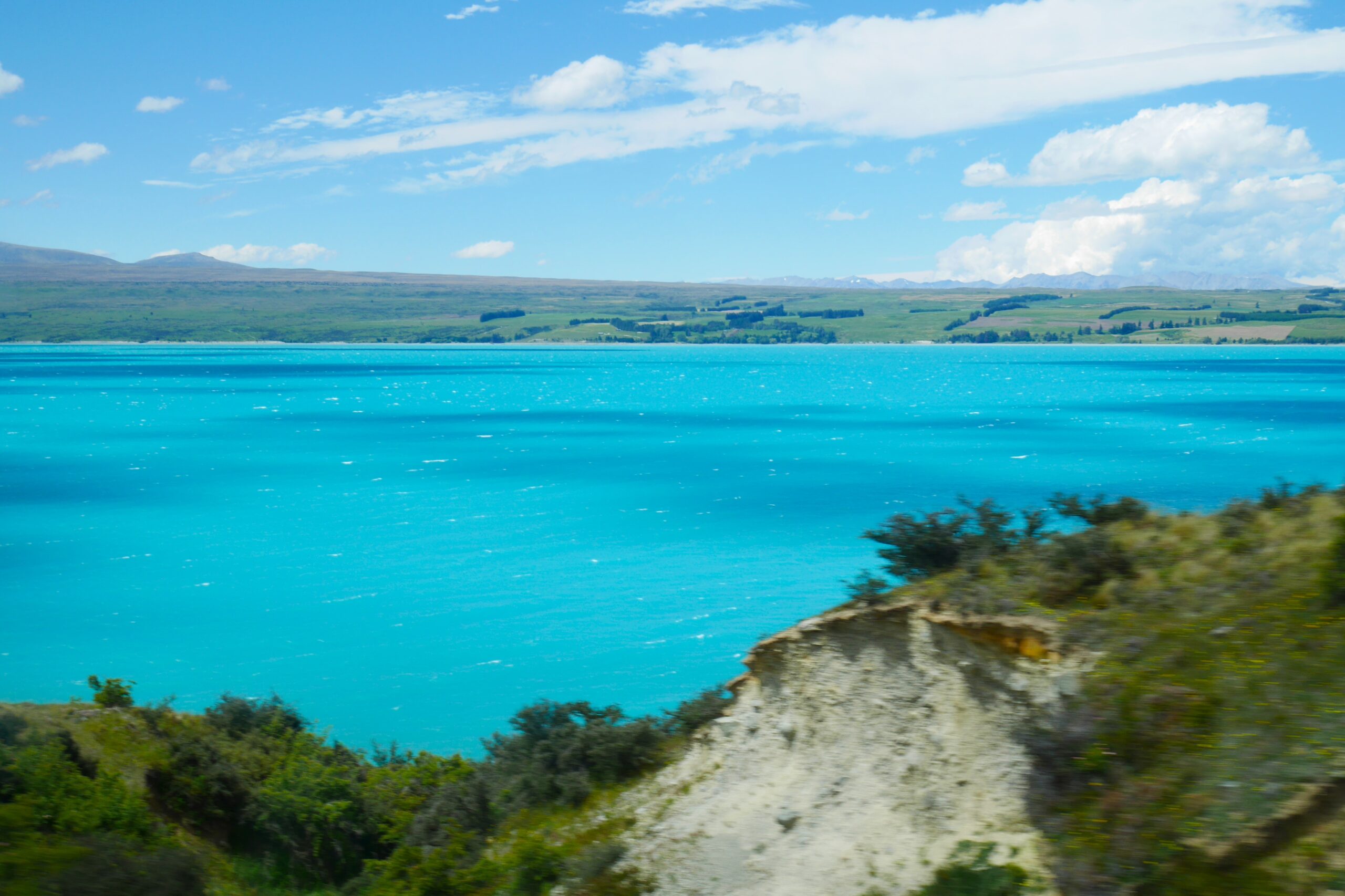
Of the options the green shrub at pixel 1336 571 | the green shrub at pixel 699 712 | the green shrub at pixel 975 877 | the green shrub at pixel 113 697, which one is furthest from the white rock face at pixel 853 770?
the green shrub at pixel 113 697

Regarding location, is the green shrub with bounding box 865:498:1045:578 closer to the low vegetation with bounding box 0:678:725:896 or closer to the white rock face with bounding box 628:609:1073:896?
the white rock face with bounding box 628:609:1073:896

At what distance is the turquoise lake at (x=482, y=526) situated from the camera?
1242 inches

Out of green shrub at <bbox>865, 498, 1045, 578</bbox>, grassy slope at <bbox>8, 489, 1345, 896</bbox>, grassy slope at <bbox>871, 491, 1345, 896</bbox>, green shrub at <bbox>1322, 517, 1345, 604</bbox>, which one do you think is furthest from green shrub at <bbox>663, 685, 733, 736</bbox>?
green shrub at <bbox>1322, 517, 1345, 604</bbox>

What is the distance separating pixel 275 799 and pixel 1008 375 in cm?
19727

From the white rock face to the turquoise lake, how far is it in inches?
561

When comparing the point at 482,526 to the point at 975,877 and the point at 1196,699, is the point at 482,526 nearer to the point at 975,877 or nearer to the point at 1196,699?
the point at 975,877

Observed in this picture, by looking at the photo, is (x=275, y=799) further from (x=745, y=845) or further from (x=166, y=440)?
(x=166, y=440)

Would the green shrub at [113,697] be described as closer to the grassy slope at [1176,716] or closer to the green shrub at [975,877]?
the grassy slope at [1176,716]

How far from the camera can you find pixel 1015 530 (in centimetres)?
1605

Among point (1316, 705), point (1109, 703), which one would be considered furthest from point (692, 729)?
point (1316, 705)

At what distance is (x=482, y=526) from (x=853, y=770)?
41.3 meters

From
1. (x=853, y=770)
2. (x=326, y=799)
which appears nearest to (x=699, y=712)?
(x=853, y=770)

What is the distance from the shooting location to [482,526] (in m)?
52.4

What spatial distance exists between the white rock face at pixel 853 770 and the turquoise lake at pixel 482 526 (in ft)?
46.7
